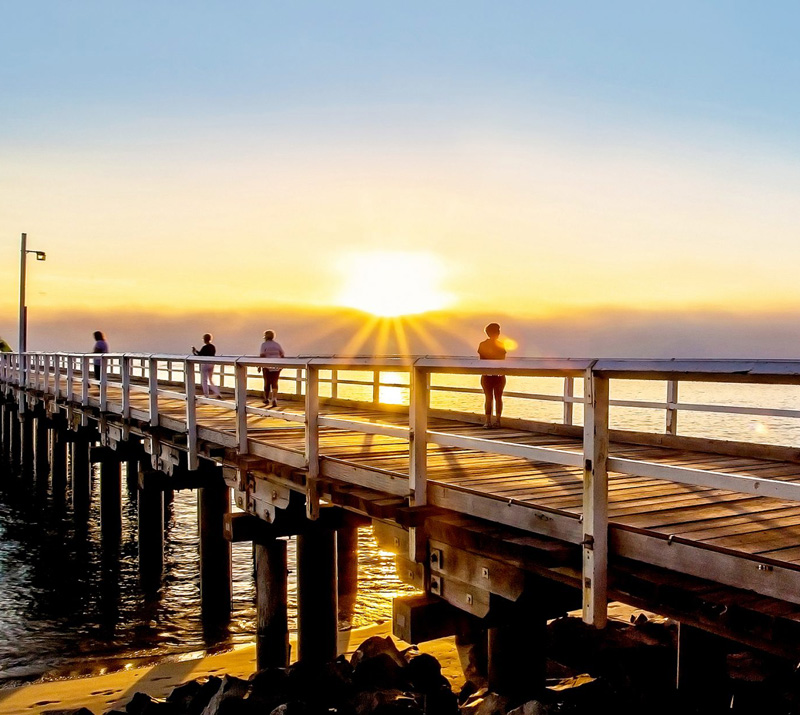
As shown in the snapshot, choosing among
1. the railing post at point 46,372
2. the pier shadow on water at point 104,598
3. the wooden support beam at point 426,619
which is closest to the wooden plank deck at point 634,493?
the wooden support beam at point 426,619

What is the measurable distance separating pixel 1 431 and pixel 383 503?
32.6 metres

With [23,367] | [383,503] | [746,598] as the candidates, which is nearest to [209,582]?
[383,503]

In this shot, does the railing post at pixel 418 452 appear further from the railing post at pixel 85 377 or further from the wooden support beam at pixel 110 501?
the wooden support beam at pixel 110 501

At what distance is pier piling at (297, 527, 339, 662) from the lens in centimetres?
793

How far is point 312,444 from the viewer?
6.55m

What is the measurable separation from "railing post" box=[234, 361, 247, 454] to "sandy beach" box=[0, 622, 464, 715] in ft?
10.2

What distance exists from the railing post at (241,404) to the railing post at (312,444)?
1373 mm

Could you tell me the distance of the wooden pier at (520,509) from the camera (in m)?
3.50

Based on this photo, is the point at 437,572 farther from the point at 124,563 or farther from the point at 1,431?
the point at 1,431

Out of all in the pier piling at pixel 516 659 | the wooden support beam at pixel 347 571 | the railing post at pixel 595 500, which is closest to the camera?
the railing post at pixel 595 500

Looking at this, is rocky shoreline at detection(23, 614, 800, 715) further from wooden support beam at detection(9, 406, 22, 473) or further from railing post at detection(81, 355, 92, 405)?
wooden support beam at detection(9, 406, 22, 473)

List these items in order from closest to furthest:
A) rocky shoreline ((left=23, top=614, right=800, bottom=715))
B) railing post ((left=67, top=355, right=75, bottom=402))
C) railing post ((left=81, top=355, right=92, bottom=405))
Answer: rocky shoreline ((left=23, top=614, right=800, bottom=715)), railing post ((left=81, top=355, right=92, bottom=405)), railing post ((left=67, top=355, right=75, bottom=402))

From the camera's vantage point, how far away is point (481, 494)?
16.1 feet

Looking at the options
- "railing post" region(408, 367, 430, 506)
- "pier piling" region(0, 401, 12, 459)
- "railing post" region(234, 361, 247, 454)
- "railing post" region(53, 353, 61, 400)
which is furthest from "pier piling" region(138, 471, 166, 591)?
"pier piling" region(0, 401, 12, 459)
